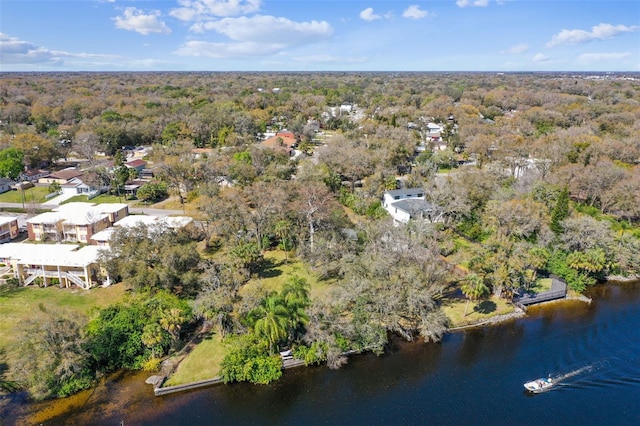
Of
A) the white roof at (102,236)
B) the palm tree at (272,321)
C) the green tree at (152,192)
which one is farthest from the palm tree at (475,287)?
the green tree at (152,192)

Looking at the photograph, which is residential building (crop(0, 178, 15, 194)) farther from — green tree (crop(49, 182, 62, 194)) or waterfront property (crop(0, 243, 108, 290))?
waterfront property (crop(0, 243, 108, 290))

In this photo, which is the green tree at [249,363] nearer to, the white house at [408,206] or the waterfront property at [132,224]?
the waterfront property at [132,224]

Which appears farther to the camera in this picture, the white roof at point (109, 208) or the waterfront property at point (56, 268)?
the white roof at point (109, 208)

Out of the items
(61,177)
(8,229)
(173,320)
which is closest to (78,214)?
(8,229)

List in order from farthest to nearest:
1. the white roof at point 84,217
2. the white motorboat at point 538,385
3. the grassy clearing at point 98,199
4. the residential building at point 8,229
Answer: the grassy clearing at point 98,199, the residential building at point 8,229, the white roof at point 84,217, the white motorboat at point 538,385

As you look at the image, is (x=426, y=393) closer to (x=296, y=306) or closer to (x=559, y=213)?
(x=296, y=306)

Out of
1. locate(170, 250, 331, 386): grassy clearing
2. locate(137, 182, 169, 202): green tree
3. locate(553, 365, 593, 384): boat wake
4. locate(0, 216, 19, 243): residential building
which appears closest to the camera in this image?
locate(170, 250, 331, 386): grassy clearing

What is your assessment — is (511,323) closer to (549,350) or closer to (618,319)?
(549,350)

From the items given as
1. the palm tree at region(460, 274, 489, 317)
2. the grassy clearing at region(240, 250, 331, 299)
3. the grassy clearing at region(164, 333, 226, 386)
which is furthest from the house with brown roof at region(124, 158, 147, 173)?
the palm tree at region(460, 274, 489, 317)
